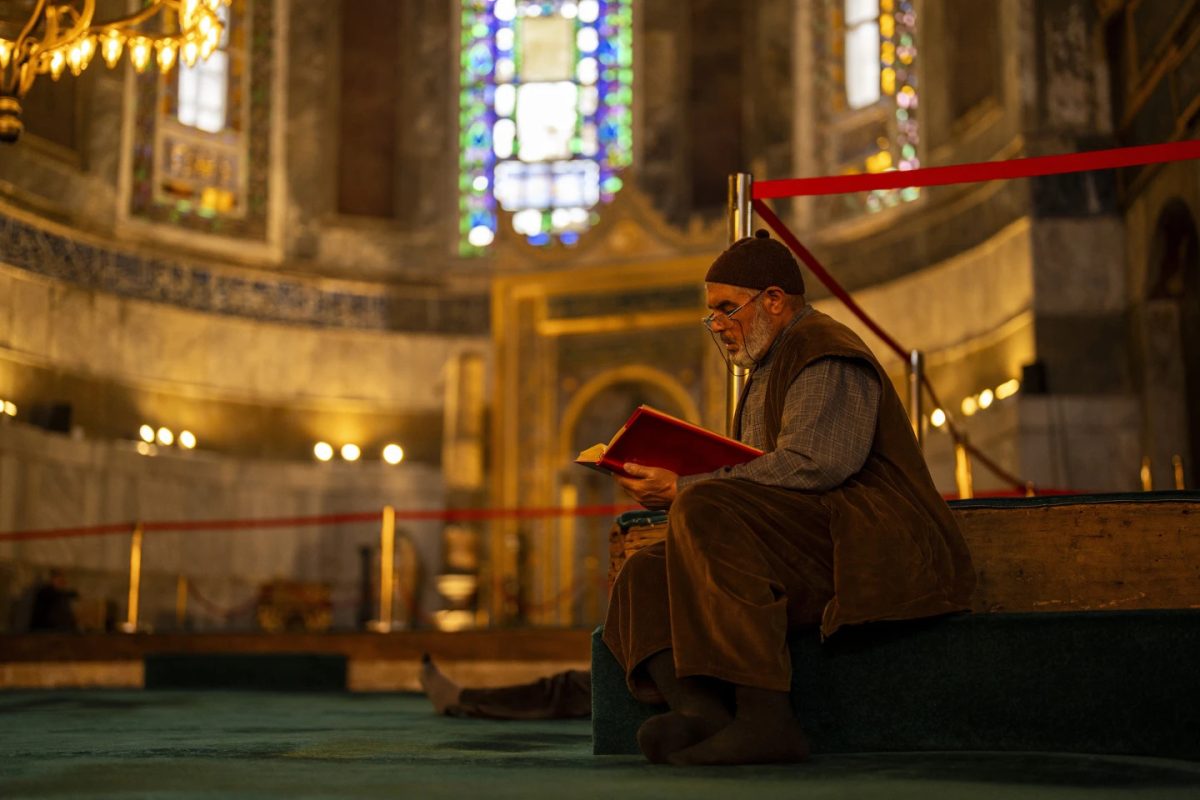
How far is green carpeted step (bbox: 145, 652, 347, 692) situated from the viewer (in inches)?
296

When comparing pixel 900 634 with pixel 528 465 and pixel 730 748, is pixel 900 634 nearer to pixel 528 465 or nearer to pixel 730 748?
pixel 730 748

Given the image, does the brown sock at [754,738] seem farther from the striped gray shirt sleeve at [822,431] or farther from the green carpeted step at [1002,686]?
the striped gray shirt sleeve at [822,431]

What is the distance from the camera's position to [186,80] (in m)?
13.8

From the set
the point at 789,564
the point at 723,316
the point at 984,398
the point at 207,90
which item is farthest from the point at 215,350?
the point at 789,564

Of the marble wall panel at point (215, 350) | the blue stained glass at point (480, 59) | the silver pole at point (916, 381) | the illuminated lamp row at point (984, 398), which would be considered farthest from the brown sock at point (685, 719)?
the blue stained glass at point (480, 59)

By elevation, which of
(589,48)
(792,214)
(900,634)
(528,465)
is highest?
(589,48)

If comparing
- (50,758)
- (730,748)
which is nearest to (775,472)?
(730,748)

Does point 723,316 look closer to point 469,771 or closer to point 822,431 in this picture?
point 822,431

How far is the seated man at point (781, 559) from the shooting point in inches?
104

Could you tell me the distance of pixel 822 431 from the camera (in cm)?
277

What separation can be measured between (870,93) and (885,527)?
10714mm

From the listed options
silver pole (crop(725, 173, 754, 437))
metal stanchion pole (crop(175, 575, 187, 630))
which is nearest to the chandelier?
metal stanchion pole (crop(175, 575, 187, 630))

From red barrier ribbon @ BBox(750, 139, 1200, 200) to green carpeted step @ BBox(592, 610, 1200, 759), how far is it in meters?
1.35

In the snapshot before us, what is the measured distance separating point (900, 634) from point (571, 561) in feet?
34.8
